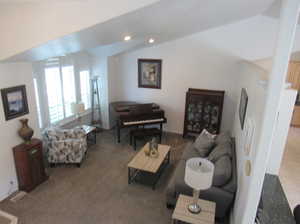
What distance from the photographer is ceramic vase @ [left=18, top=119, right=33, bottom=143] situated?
3.77 meters

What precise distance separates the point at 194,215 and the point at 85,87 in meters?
4.67

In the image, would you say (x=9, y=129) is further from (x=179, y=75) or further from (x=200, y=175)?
(x=179, y=75)

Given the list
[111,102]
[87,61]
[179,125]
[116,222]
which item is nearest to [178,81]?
[179,125]

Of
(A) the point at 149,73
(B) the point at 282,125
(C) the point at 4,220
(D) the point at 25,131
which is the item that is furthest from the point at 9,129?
(B) the point at 282,125

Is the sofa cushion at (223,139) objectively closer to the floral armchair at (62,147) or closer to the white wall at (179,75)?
the white wall at (179,75)

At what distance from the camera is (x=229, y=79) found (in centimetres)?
567

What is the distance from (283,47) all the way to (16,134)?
4166mm

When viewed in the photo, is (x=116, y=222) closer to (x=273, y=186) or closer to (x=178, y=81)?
(x=273, y=186)

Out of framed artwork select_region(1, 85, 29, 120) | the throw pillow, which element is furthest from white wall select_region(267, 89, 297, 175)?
framed artwork select_region(1, 85, 29, 120)

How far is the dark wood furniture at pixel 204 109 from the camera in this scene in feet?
18.2

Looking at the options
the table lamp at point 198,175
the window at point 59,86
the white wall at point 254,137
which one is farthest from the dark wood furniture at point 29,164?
the white wall at point 254,137

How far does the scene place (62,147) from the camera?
14.8 feet

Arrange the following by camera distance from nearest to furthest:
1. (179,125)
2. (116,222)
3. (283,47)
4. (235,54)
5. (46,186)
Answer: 1. (283,47)
2. (116,222)
3. (46,186)
4. (235,54)
5. (179,125)

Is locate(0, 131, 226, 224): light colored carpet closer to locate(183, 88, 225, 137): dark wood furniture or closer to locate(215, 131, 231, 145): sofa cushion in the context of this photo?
locate(215, 131, 231, 145): sofa cushion
